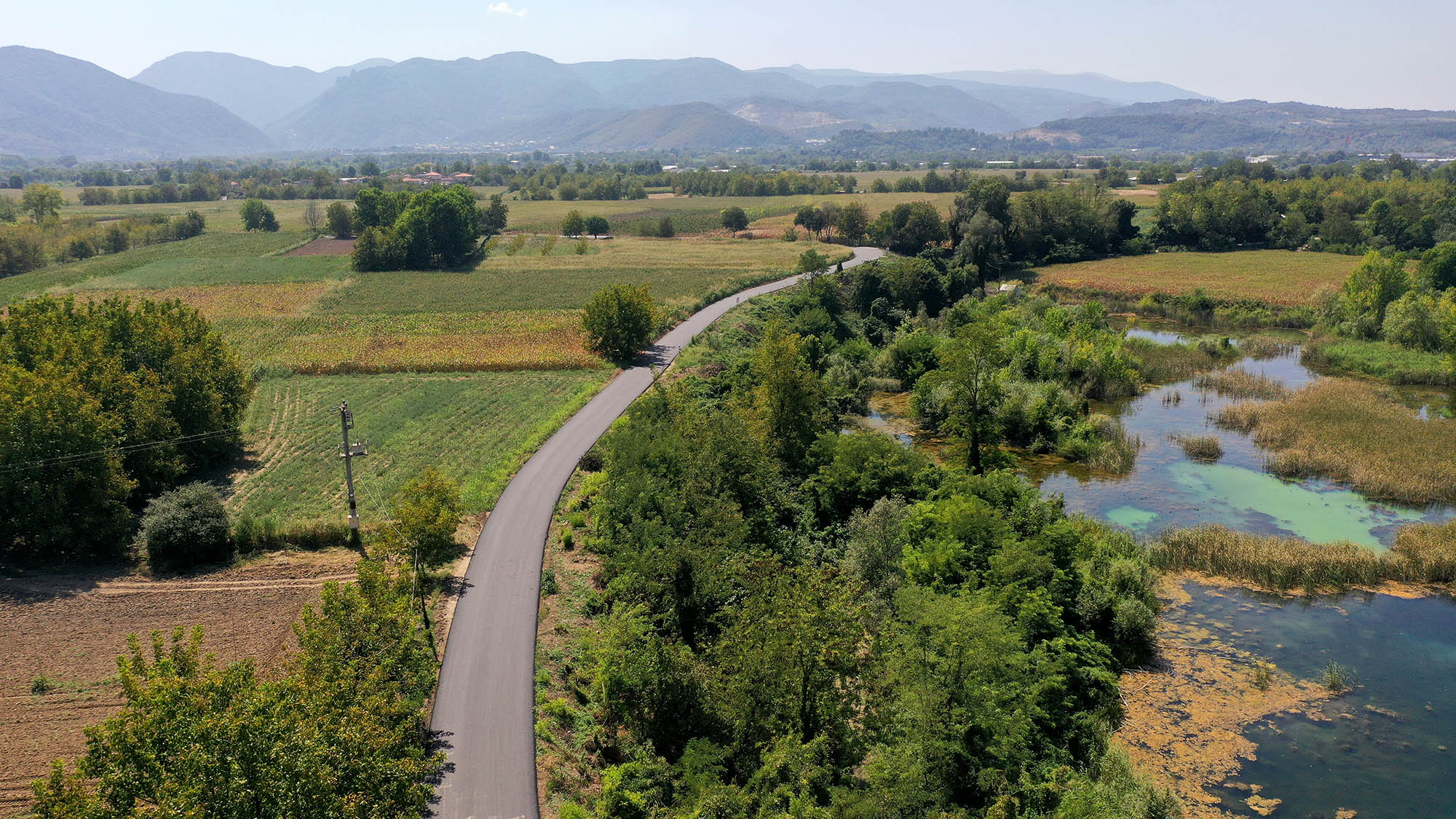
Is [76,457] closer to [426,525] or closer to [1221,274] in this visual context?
[426,525]

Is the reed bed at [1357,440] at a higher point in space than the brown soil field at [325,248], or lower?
lower

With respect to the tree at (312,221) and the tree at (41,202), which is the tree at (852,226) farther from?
the tree at (41,202)

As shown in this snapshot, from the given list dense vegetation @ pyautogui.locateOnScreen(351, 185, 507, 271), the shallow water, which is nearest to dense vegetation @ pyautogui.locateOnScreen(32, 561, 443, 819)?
the shallow water

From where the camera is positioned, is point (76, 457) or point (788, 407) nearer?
point (76, 457)

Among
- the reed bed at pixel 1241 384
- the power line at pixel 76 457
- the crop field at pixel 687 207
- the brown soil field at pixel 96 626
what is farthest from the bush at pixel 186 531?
the crop field at pixel 687 207

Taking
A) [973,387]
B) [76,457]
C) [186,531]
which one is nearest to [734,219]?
[973,387]

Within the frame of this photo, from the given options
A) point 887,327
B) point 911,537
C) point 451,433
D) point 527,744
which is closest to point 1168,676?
point 911,537
